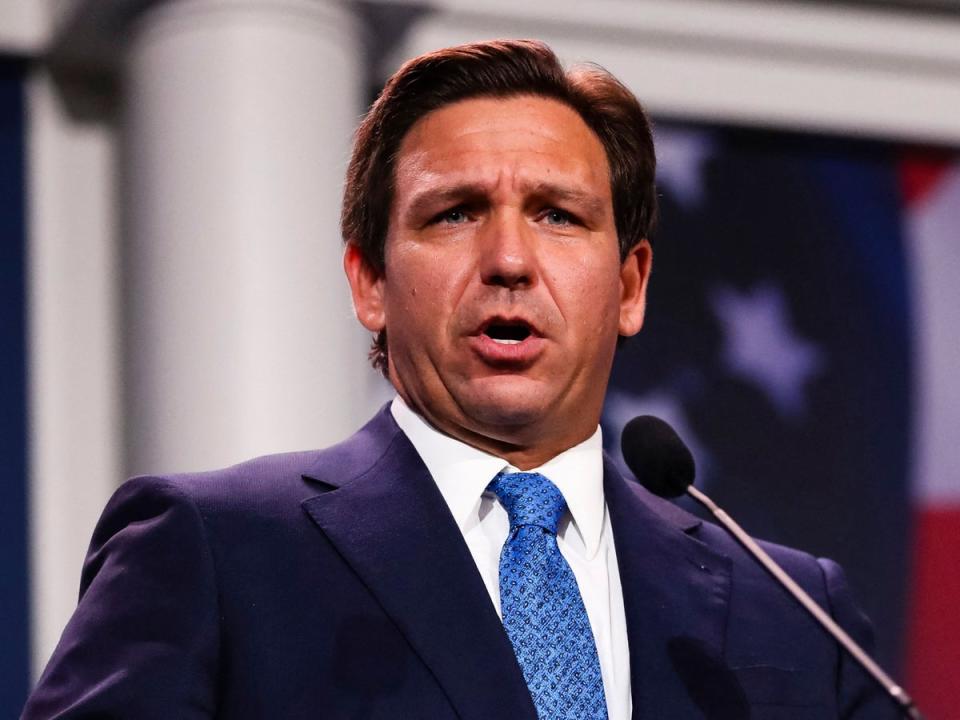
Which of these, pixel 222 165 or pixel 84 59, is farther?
pixel 84 59

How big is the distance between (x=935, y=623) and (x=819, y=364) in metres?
0.65

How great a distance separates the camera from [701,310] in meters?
3.57

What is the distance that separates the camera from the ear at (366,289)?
1936mm

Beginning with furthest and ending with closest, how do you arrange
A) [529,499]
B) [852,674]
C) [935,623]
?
[935,623]
[852,674]
[529,499]

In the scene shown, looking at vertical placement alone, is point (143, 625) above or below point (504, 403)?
below

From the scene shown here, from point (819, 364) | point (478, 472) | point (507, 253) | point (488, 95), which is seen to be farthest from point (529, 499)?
point (819, 364)

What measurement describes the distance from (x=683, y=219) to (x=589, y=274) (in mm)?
1833

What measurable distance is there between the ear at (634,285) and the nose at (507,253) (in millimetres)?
272

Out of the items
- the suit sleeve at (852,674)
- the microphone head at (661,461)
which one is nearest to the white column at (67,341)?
the suit sleeve at (852,674)

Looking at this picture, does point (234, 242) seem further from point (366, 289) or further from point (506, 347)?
Result: point (506, 347)

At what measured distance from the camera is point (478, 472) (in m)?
1.76

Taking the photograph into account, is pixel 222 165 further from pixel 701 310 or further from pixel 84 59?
pixel 701 310

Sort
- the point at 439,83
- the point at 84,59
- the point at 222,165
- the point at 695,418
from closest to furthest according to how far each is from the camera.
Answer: the point at 439,83 → the point at 222,165 → the point at 84,59 → the point at 695,418

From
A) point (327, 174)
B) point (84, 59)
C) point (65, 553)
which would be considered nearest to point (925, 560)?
point (327, 174)
